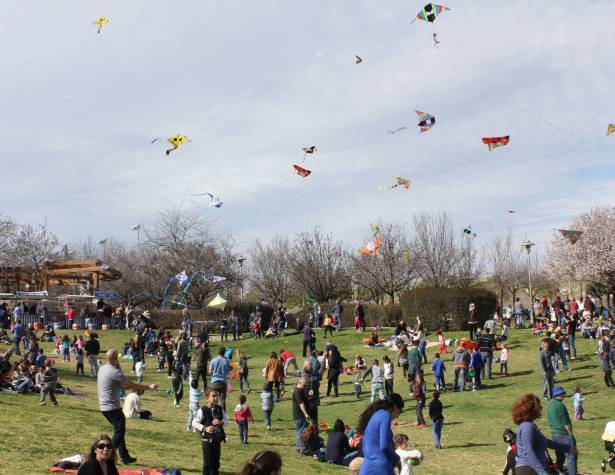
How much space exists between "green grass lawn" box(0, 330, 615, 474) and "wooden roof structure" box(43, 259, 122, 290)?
18601 mm

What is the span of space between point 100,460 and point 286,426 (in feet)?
38.7

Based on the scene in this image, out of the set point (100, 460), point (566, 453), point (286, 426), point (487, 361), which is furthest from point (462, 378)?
point (100, 460)

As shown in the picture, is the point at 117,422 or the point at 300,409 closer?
the point at 117,422

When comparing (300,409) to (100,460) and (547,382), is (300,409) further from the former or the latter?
(100,460)

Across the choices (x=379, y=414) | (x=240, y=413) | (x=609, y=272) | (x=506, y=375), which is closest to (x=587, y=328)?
(x=506, y=375)

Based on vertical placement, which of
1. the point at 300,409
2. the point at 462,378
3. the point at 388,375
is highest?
the point at 300,409

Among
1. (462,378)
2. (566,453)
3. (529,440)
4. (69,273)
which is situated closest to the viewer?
(529,440)

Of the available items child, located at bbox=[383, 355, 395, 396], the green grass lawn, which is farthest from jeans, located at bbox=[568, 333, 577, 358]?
child, located at bbox=[383, 355, 395, 396]

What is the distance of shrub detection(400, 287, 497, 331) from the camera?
3450cm

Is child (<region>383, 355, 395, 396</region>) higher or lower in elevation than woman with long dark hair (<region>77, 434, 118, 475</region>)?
lower

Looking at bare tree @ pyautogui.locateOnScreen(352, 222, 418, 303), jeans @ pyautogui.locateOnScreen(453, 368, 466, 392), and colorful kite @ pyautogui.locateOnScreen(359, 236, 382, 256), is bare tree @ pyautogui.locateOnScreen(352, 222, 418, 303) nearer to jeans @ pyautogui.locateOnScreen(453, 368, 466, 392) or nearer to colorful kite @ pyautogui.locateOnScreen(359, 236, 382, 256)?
colorful kite @ pyautogui.locateOnScreen(359, 236, 382, 256)

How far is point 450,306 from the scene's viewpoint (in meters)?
34.7

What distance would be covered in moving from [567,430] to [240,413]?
6760 millimetres

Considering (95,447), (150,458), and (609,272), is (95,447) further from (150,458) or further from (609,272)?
(609,272)
